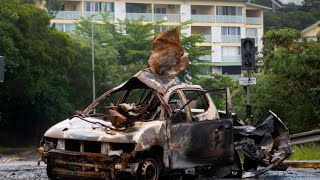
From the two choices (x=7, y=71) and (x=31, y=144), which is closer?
(x=7, y=71)

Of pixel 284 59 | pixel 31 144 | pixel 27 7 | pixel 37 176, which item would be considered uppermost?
pixel 27 7

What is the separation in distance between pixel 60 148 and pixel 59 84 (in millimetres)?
41888

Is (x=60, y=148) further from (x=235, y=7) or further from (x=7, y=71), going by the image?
(x=235, y=7)

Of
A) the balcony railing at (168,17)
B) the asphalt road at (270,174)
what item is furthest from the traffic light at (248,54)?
the balcony railing at (168,17)

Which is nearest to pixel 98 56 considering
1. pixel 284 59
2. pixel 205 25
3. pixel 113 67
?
pixel 113 67

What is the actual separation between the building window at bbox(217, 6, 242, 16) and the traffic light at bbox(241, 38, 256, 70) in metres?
67.1

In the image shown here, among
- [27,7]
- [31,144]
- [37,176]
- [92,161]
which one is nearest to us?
[92,161]

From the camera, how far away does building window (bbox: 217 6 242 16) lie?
86312 millimetres

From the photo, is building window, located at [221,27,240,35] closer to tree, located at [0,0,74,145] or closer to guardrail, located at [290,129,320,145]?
tree, located at [0,0,74,145]

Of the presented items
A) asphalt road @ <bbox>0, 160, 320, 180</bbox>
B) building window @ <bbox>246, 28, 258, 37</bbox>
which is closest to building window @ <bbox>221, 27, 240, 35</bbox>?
building window @ <bbox>246, 28, 258, 37</bbox>

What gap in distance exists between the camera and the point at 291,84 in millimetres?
25219

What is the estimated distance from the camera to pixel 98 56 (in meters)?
61.9

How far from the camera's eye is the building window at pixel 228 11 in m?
86.3

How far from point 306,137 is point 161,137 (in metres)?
8.11
